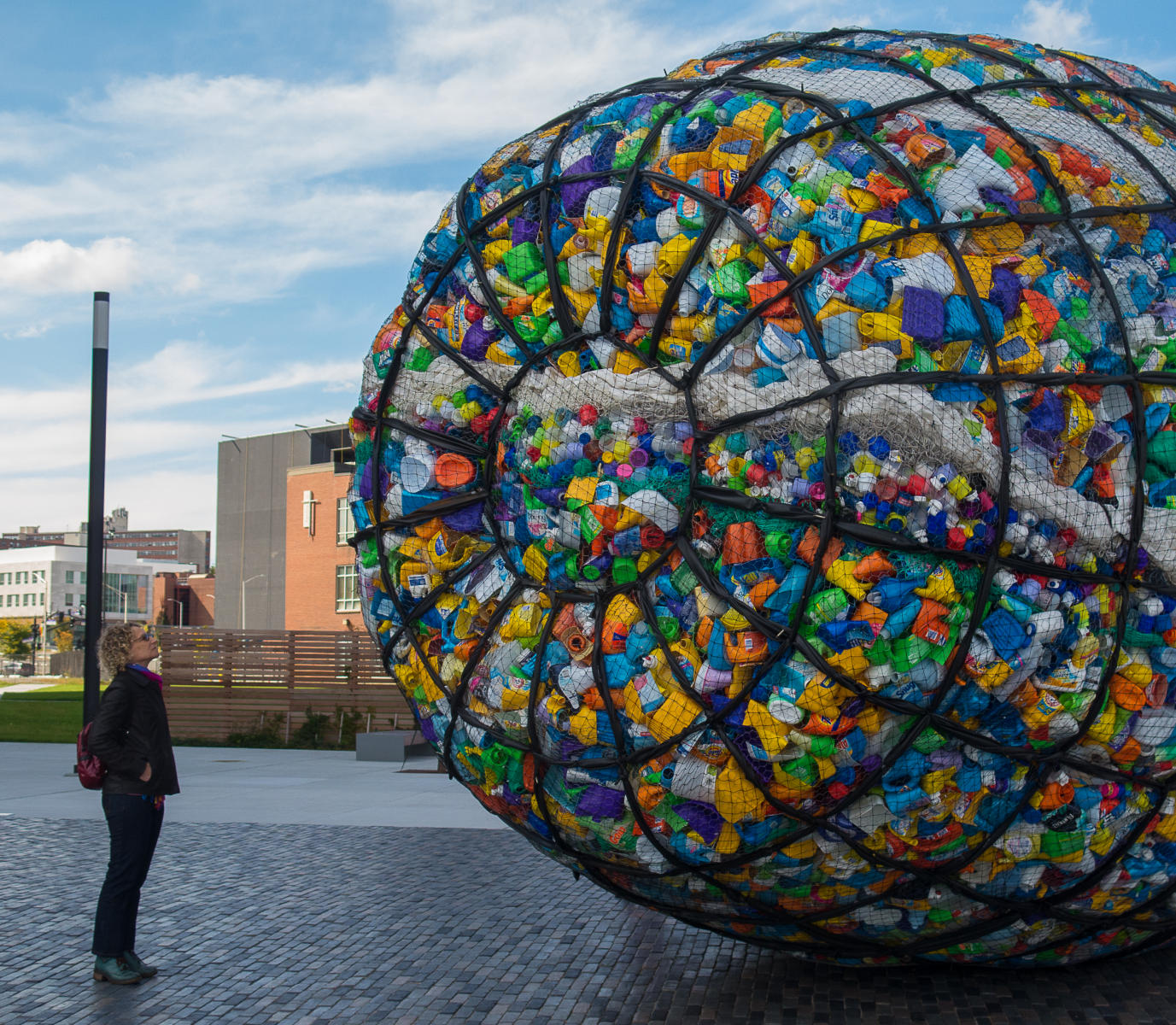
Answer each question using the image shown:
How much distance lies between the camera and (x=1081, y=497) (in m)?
3.41

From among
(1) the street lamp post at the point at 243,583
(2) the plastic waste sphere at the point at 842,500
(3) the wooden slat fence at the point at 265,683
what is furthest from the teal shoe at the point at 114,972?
(1) the street lamp post at the point at 243,583

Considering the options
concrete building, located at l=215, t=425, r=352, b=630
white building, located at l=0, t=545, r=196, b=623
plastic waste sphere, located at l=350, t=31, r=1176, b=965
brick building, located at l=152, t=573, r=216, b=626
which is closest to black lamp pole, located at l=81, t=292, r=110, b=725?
plastic waste sphere, located at l=350, t=31, r=1176, b=965

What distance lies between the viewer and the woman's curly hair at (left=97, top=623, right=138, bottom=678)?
536 cm

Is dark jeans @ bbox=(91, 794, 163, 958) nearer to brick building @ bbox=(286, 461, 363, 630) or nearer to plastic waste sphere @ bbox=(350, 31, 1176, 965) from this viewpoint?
plastic waste sphere @ bbox=(350, 31, 1176, 965)

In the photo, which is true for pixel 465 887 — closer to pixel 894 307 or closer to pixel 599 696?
pixel 599 696

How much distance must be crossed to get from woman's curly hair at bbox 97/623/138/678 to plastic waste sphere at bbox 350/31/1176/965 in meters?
1.98

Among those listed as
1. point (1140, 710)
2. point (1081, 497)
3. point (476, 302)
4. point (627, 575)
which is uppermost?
point (476, 302)

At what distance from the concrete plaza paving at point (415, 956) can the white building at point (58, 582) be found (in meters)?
93.5

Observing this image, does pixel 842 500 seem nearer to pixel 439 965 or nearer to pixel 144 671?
pixel 439 965

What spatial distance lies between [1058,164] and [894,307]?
804 millimetres

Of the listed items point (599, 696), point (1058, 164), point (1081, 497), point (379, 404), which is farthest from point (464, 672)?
point (1058, 164)

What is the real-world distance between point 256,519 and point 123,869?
53764 millimetres

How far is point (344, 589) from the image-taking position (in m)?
50.2

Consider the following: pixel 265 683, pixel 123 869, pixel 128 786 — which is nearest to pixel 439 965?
pixel 123 869
